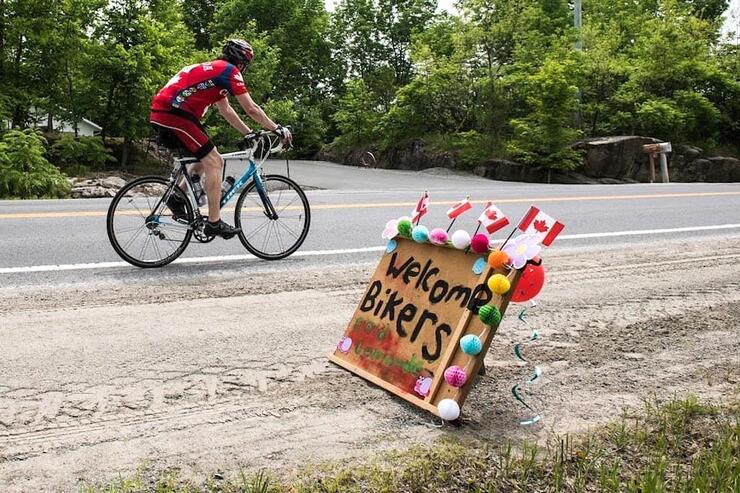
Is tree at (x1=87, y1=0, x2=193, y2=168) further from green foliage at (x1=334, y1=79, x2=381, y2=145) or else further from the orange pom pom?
the orange pom pom

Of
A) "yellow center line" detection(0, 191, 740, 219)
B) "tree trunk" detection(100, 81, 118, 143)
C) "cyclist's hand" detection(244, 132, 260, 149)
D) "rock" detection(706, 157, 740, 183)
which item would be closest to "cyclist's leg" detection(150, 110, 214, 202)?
"cyclist's hand" detection(244, 132, 260, 149)

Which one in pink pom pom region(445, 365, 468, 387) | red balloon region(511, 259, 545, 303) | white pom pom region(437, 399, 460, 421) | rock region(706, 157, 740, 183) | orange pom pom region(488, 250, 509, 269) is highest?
rock region(706, 157, 740, 183)

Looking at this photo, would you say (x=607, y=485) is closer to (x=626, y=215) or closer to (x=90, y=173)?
(x=626, y=215)

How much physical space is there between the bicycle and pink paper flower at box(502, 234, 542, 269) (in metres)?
3.54

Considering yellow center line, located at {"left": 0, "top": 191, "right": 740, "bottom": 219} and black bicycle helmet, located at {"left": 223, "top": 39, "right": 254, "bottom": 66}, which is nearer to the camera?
black bicycle helmet, located at {"left": 223, "top": 39, "right": 254, "bottom": 66}

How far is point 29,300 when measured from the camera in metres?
4.63

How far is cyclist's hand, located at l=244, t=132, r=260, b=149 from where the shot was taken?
6.03 metres

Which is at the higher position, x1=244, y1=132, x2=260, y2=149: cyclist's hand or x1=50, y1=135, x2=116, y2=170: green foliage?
x1=244, y1=132, x2=260, y2=149: cyclist's hand

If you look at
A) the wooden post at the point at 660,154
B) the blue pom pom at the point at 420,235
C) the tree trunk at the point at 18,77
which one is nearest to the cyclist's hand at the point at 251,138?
the blue pom pom at the point at 420,235

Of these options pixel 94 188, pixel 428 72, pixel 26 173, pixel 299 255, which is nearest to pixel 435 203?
→ pixel 299 255

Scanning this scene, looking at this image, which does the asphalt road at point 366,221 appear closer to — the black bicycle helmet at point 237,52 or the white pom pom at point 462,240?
the black bicycle helmet at point 237,52

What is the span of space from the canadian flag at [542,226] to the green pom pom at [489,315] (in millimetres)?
361

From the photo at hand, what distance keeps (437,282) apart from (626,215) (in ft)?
24.5

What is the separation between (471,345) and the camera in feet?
9.66
